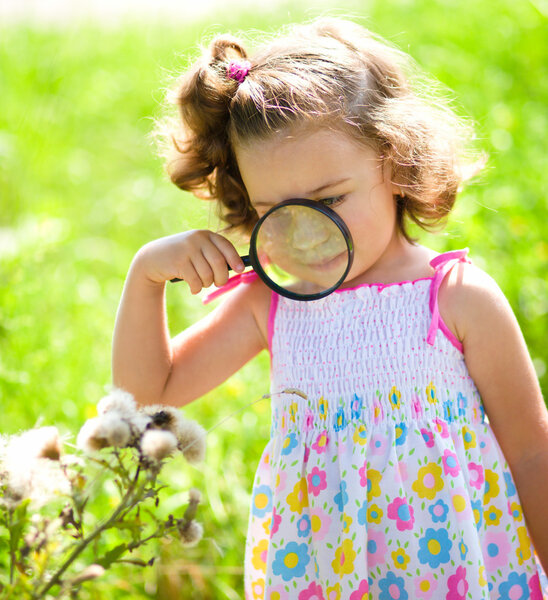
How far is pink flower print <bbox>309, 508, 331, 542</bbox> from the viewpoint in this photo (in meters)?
1.79

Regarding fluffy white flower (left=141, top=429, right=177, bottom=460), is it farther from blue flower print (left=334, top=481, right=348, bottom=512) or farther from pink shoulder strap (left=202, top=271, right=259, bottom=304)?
pink shoulder strap (left=202, top=271, right=259, bottom=304)

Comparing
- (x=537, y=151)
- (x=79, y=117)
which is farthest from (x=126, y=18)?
(x=537, y=151)

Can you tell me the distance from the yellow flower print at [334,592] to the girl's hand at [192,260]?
31.6 inches

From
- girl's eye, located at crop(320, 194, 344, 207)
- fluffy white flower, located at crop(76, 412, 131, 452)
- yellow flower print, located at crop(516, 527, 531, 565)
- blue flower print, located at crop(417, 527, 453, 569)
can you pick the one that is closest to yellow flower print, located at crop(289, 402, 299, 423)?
blue flower print, located at crop(417, 527, 453, 569)

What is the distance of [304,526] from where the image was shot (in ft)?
6.05

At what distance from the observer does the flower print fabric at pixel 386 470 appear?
1742 millimetres

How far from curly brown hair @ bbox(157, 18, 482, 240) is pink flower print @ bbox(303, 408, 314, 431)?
563mm

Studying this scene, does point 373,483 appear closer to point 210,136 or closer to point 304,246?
point 304,246

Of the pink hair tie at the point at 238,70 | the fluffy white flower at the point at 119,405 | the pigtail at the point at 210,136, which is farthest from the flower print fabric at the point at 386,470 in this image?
the fluffy white flower at the point at 119,405

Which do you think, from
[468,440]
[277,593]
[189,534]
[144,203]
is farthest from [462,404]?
[144,203]

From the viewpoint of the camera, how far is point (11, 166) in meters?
4.52

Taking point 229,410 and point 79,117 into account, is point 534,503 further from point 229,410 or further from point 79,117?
point 79,117

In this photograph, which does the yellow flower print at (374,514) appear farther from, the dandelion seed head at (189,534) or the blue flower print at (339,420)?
the dandelion seed head at (189,534)

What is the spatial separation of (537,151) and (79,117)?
3.61 metres
